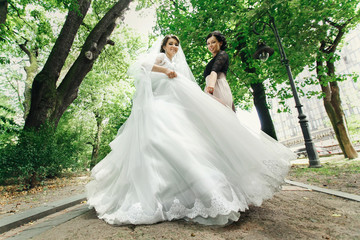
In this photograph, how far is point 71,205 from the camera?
4336 mm

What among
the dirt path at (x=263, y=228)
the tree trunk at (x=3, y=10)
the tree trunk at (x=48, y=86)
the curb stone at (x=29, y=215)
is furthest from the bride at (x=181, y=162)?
Answer: the tree trunk at (x=3, y=10)

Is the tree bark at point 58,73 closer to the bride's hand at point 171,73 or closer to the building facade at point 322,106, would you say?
the bride's hand at point 171,73

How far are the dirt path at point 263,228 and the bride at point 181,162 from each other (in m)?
0.12

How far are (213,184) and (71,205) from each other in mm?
3930

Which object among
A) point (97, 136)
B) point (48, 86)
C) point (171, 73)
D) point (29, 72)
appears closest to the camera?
point (171, 73)

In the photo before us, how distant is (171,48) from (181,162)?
194 centimetres

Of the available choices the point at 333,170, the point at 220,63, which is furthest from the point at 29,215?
the point at 333,170

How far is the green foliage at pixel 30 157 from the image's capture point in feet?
20.3

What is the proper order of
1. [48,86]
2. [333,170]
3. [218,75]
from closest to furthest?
[218,75], [333,170], [48,86]

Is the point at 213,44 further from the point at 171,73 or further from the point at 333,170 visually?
the point at 333,170

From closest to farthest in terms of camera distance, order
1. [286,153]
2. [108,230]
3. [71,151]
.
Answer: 1. [108,230]
2. [286,153]
3. [71,151]

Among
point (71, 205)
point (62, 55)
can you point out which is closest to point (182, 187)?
point (71, 205)

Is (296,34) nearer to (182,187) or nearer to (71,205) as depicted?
(182,187)

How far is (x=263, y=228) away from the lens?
1847mm
